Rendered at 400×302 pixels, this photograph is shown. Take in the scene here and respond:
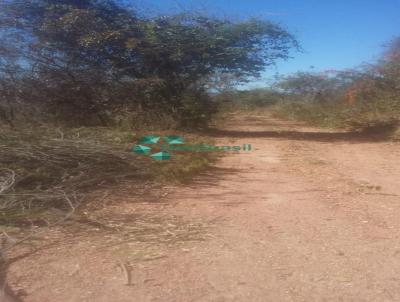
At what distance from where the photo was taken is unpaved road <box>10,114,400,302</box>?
2.66 meters

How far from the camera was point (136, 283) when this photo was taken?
275 cm

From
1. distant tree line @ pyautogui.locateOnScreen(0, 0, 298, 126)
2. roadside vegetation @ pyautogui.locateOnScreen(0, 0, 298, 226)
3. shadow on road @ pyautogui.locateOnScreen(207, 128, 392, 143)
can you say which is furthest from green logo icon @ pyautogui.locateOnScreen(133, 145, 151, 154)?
shadow on road @ pyautogui.locateOnScreen(207, 128, 392, 143)

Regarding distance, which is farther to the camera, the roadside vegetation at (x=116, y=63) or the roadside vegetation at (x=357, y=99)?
the roadside vegetation at (x=357, y=99)

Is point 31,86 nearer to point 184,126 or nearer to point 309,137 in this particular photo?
point 184,126

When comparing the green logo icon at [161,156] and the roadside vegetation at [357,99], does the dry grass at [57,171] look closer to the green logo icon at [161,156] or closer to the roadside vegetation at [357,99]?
the green logo icon at [161,156]

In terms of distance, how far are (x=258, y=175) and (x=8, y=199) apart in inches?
139

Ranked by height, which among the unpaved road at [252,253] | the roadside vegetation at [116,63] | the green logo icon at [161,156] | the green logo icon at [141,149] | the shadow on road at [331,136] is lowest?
the unpaved road at [252,253]

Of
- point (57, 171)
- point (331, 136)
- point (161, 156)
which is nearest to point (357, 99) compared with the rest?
point (331, 136)

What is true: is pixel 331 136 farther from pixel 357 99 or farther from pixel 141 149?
pixel 141 149

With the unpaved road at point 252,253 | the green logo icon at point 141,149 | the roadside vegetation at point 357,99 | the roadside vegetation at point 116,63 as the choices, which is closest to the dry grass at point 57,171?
the green logo icon at point 141,149

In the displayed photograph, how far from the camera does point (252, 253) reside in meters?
3.27

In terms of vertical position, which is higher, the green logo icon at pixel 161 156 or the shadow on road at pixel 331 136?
the green logo icon at pixel 161 156

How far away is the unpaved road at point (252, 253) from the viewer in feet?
8.73

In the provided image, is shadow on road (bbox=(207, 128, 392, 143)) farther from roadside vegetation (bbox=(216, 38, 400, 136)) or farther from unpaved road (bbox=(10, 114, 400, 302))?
unpaved road (bbox=(10, 114, 400, 302))
